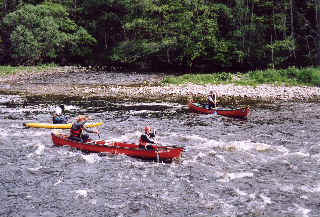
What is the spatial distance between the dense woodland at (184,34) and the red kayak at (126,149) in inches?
1185

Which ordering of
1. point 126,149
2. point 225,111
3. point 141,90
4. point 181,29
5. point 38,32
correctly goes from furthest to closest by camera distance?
point 38,32
point 181,29
point 141,90
point 225,111
point 126,149

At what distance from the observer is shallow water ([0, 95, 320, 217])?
38.3 feet

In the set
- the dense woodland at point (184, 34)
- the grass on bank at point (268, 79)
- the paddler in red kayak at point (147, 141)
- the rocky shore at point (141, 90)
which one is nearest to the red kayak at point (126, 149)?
the paddler in red kayak at point (147, 141)

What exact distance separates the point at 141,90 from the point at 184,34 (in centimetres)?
1755

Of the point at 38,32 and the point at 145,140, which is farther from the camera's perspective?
the point at 38,32

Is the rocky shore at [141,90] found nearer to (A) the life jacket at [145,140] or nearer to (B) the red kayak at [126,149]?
(B) the red kayak at [126,149]

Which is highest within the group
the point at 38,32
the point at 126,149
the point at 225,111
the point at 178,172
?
the point at 38,32

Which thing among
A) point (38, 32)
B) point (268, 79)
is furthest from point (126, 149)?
point (38, 32)

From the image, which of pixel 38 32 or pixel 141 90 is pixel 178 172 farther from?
pixel 38 32

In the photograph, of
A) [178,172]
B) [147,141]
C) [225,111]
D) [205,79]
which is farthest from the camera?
[205,79]

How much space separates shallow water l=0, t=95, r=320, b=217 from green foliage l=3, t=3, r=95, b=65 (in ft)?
94.0

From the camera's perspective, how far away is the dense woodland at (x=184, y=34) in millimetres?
44281

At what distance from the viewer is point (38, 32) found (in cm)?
4872

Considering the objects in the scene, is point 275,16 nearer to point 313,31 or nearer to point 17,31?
point 313,31
